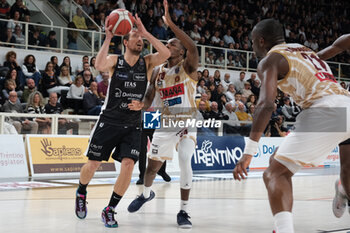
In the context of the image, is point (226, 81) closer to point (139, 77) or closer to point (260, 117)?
point (139, 77)

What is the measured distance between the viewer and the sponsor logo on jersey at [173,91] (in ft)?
20.6

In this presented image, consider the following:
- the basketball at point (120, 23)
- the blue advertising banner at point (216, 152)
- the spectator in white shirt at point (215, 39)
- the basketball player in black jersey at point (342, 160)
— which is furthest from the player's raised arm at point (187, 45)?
the spectator in white shirt at point (215, 39)

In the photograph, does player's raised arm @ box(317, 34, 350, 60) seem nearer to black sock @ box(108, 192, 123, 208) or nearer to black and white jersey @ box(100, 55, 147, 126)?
black and white jersey @ box(100, 55, 147, 126)

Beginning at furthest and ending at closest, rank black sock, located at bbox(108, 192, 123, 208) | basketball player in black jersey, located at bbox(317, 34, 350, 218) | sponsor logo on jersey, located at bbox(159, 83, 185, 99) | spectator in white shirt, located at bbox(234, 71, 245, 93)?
spectator in white shirt, located at bbox(234, 71, 245, 93), sponsor logo on jersey, located at bbox(159, 83, 185, 99), black sock, located at bbox(108, 192, 123, 208), basketball player in black jersey, located at bbox(317, 34, 350, 218)

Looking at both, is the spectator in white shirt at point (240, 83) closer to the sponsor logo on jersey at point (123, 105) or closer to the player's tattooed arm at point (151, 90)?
the player's tattooed arm at point (151, 90)

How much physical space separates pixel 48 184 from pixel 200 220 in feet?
→ 14.7

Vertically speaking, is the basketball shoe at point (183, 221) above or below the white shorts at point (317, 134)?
below

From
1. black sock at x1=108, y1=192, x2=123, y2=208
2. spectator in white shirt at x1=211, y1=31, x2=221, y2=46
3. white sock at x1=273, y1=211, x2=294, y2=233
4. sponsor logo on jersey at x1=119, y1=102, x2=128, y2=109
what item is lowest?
black sock at x1=108, y1=192, x2=123, y2=208

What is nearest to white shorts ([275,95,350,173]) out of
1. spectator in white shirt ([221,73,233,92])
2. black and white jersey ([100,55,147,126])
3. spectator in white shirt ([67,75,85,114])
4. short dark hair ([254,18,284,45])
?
short dark hair ([254,18,284,45])

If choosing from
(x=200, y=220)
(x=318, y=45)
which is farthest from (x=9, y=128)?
(x=318, y=45)

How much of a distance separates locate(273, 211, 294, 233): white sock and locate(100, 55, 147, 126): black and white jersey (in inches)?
105

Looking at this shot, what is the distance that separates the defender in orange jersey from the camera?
3602 mm

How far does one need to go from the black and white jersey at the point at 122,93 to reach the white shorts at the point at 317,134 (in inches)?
94.9

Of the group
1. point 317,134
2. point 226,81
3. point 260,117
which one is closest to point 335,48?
point 317,134
